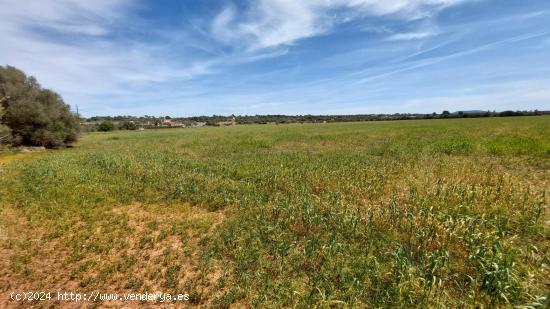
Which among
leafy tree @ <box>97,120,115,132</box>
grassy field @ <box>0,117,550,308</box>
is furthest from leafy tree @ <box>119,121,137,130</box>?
grassy field @ <box>0,117,550,308</box>

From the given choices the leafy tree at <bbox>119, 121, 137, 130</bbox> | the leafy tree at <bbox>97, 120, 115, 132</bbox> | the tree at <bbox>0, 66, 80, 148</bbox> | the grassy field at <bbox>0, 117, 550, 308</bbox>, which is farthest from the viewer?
the leafy tree at <bbox>119, 121, 137, 130</bbox>

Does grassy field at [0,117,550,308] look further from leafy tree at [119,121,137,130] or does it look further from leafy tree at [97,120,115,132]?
leafy tree at [119,121,137,130]

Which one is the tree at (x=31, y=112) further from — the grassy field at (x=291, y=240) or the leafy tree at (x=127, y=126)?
the leafy tree at (x=127, y=126)

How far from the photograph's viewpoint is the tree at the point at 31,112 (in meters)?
29.9

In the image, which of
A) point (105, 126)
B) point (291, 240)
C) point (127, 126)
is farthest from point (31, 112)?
point (127, 126)

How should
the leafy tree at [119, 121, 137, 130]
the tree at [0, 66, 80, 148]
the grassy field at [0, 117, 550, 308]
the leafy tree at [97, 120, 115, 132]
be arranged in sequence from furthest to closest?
the leafy tree at [119, 121, 137, 130]
the leafy tree at [97, 120, 115, 132]
the tree at [0, 66, 80, 148]
the grassy field at [0, 117, 550, 308]

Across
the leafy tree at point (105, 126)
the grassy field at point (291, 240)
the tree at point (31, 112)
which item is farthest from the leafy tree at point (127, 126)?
the grassy field at point (291, 240)

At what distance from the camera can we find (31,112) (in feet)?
100

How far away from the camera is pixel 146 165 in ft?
55.6

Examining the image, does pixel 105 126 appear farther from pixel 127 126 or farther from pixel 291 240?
pixel 291 240

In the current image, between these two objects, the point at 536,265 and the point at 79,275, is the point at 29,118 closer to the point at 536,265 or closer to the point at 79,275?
the point at 79,275

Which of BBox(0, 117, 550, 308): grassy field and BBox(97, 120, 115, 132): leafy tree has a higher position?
BBox(97, 120, 115, 132): leafy tree

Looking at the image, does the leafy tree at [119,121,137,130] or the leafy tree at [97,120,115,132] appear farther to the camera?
the leafy tree at [119,121,137,130]

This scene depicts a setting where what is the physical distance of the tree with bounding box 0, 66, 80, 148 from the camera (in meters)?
29.9
